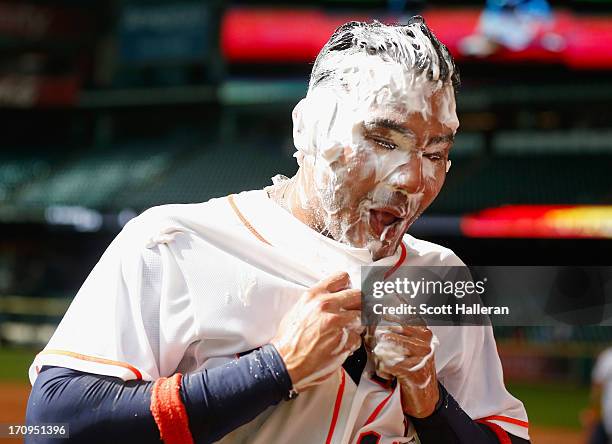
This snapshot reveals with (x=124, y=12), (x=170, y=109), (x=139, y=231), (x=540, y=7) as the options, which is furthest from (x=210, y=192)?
(x=139, y=231)

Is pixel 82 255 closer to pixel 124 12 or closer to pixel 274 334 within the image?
pixel 124 12

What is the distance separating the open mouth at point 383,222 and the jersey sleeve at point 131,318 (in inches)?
12.4

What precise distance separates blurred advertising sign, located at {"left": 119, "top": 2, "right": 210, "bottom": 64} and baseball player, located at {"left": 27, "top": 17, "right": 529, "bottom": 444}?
13.6 metres

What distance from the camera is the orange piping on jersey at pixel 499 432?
1571 millimetres

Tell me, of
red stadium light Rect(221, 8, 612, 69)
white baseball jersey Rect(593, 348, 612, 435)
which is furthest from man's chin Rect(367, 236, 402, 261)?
red stadium light Rect(221, 8, 612, 69)

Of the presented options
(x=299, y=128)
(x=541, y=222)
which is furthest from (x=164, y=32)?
(x=299, y=128)

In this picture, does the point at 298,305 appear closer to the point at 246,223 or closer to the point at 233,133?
the point at 246,223

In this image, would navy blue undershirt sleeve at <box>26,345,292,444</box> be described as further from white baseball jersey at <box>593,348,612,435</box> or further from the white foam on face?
white baseball jersey at <box>593,348,612,435</box>

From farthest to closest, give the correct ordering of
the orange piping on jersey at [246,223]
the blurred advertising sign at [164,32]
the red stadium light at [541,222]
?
the blurred advertising sign at [164,32]
the red stadium light at [541,222]
the orange piping on jersey at [246,223]

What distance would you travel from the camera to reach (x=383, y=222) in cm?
146

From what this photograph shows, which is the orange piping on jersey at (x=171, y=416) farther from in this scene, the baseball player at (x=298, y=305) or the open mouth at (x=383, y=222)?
the open mouth at (x=383, y=222)

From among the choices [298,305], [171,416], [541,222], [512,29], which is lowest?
[541,222]

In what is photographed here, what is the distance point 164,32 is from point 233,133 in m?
2.09

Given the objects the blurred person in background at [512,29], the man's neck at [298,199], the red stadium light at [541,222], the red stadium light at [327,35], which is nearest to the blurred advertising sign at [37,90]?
the red stadium light at [327,35]
